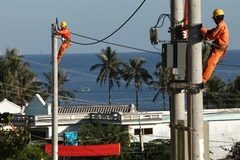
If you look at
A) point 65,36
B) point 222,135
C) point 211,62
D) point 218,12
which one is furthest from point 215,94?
point 218,12

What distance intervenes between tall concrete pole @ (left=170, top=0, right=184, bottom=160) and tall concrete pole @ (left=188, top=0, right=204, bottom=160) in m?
A: 1.05

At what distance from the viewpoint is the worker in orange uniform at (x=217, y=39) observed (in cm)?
1146

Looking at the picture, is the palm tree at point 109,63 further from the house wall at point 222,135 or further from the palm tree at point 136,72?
the house wall at point 222,135

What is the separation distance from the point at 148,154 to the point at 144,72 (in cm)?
4068

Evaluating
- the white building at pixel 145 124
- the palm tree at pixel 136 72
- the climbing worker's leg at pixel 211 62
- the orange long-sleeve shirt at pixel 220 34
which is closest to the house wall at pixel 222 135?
the white building at pixel 145 124

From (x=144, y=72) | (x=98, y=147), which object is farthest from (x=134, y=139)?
(x=144, y=72)

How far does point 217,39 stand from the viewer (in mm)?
11633

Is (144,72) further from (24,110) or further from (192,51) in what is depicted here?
(192,51)

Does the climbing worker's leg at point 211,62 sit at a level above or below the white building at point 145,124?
above

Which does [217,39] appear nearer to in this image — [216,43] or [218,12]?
[216,43]

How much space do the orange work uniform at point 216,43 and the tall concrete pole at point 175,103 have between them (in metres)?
0.58

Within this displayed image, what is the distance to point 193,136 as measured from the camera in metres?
Answer: 10.9

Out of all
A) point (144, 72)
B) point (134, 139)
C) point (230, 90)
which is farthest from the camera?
point (144, 72)

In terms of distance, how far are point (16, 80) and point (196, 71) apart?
231 ft
